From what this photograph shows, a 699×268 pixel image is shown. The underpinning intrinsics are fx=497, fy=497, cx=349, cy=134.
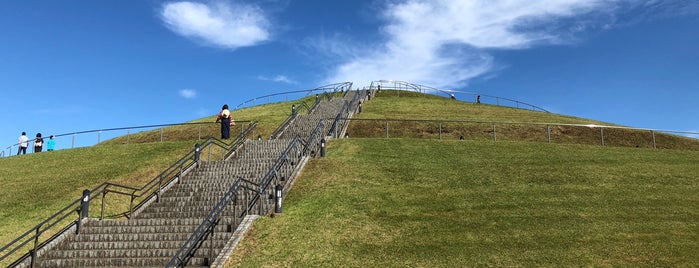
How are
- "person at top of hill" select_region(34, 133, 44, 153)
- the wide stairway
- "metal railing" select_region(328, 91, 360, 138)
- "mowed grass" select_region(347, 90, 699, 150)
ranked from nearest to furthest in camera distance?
the wide stairway < "metal railing" select_region(328, 91, 360, 138) < "mowed grass" select_region(347, 90, 699, 150) < "person at top of hill" select_region(34, 133, 44, 153)

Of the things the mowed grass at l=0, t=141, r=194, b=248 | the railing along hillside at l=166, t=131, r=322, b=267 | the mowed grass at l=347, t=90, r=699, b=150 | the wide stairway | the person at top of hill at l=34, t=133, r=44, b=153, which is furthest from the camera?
the person at top of hill at l=34, t=133, r=44, b=153

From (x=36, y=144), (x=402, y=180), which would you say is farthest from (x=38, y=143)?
(x=402, y=180)

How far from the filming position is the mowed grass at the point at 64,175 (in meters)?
15.6

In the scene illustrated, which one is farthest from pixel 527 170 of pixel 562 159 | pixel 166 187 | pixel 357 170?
pixel 166 187

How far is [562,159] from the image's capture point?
64.1 ft

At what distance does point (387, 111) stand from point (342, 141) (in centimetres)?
1662

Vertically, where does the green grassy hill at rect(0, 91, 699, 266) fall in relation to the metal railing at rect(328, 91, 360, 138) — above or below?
below

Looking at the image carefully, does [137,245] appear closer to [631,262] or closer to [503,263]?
[503,263]

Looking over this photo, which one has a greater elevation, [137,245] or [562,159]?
[562,159]

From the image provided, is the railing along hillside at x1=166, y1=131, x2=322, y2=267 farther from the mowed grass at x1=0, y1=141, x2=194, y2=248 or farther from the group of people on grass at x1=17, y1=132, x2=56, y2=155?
the group of people on grass at x1=17, y1=132, x2=56, y2=155

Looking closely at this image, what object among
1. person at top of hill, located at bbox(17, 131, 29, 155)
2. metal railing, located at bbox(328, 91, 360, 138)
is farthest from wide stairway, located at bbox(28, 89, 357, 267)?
person at top of hill, located at bbox(17, 131, 29, 155)

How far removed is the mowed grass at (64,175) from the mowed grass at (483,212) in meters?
7.13

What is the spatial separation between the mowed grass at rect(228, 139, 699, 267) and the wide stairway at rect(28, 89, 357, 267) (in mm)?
793

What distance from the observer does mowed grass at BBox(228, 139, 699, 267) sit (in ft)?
35.5
